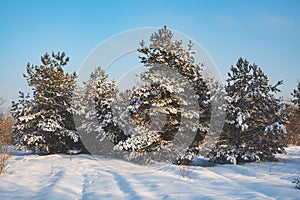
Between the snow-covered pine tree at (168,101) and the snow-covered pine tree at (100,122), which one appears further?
the snow-covered pine tree at (100,122)

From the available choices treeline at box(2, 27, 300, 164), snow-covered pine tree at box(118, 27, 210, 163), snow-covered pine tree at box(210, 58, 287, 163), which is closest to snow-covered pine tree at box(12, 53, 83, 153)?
treeline at box(2, 27, 300, 164)

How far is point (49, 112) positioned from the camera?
15398 mm

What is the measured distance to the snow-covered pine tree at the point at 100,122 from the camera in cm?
1281

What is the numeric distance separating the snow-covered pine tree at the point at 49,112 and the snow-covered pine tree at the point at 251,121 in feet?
29.7

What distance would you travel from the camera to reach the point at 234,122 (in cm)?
1232

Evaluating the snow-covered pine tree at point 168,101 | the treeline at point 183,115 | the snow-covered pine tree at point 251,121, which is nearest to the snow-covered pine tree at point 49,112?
the treeline at point 183,115

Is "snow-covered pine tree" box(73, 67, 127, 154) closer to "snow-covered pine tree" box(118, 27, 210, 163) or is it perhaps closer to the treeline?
the treeline

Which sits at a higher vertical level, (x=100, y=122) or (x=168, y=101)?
(x=168, y=101)

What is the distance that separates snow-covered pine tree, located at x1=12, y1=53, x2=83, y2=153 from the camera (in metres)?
14.8

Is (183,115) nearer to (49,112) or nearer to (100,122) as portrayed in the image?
(100,122)

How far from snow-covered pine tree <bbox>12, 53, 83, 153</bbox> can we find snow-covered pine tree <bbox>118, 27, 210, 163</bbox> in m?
5.66

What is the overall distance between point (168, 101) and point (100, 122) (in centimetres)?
464

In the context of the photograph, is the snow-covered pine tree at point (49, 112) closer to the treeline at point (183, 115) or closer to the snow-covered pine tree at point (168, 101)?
the treeline at point (183, 115)

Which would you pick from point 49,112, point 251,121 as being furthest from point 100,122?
point 251,121
